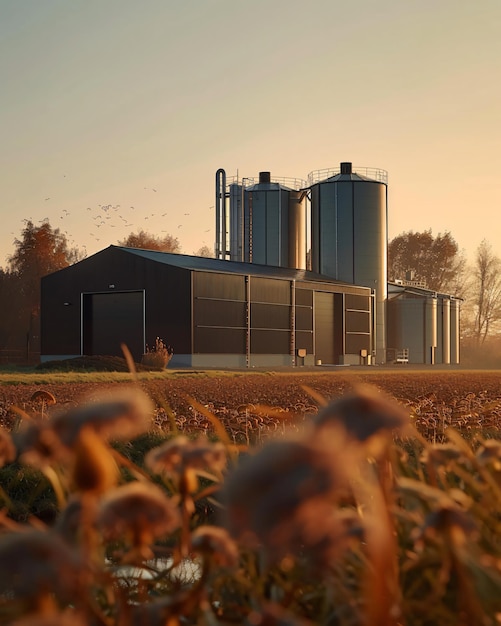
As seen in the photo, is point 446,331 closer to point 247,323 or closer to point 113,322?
point 247,323

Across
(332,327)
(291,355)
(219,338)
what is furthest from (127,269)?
(332,327)

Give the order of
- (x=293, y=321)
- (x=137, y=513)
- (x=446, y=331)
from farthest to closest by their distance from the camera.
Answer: (x=446, y=331) < (x=293, y=321) < (x=137, y=513)

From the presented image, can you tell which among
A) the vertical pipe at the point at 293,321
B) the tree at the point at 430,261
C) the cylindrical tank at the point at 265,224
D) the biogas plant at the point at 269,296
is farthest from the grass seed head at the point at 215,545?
the tree at the point at 430,261

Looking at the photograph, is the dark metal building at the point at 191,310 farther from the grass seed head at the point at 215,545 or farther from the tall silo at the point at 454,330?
the grass seed head at the point at 215,545

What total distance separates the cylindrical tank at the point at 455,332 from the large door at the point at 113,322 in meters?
24.2

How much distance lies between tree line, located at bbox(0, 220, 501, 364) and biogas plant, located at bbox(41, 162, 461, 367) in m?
11.8

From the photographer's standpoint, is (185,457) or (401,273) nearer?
(185,457)

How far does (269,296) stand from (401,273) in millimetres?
39315

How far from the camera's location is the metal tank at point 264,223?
52.1 m

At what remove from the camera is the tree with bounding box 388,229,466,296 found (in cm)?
7775

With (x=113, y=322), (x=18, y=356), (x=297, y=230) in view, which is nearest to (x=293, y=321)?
(x=113, y=322)

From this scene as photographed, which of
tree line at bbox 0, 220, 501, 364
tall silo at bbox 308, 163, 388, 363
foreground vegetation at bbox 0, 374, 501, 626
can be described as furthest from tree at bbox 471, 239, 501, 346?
foreground vegetation at bbox 0, 374, 501, 626

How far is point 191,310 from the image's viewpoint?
3972 centimetres

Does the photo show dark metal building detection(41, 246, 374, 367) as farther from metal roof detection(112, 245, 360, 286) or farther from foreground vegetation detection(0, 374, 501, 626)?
foreground vegetation detection(0, 374, 501, 626)
